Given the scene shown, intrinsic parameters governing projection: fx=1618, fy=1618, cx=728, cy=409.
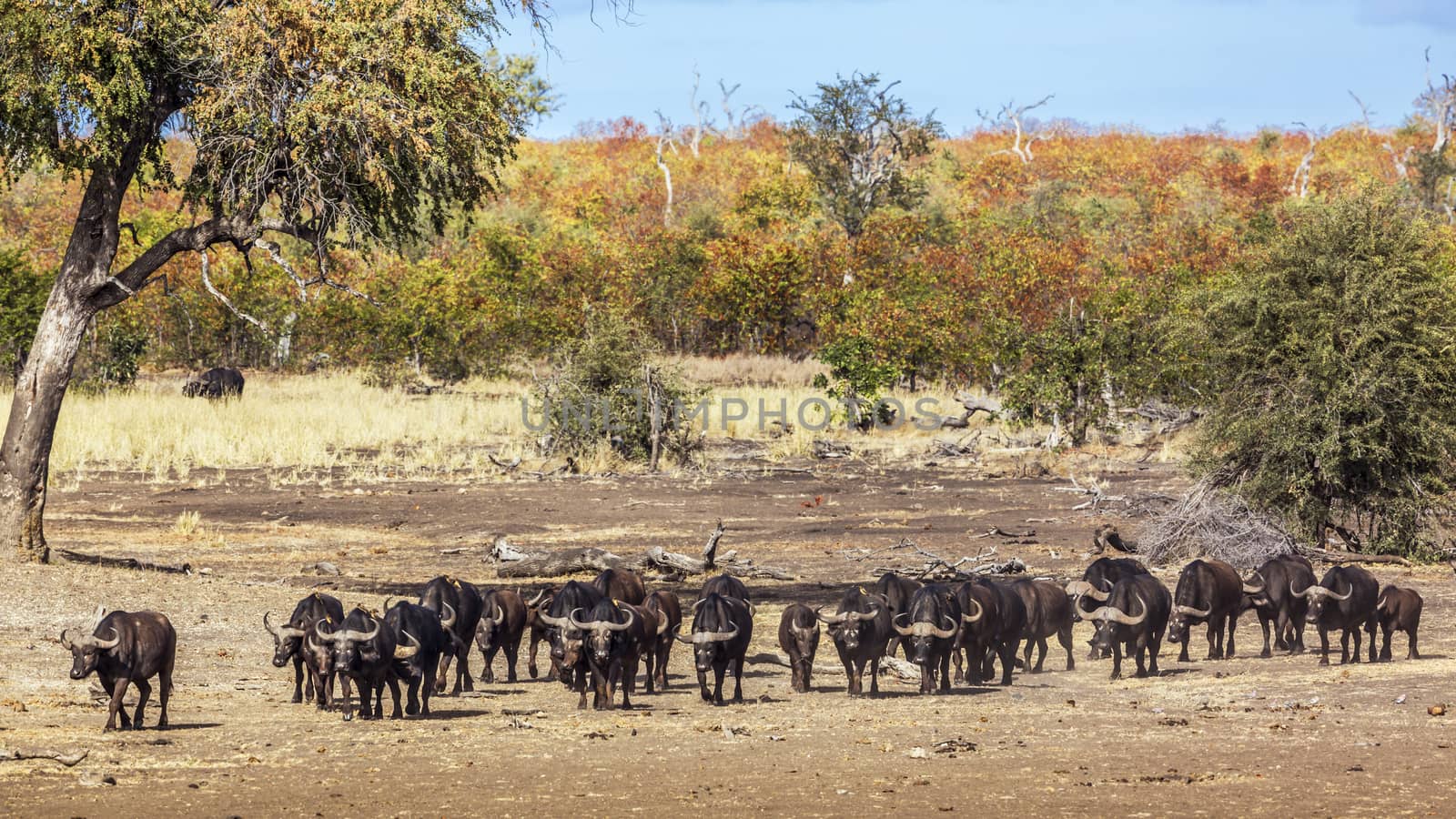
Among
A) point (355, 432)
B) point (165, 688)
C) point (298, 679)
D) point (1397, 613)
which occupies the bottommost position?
point (298, 679)

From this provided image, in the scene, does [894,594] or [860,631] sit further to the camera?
[894,594]

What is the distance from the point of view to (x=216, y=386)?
38.7m

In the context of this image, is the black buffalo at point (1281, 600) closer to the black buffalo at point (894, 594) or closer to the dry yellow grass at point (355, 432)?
the black buffalo at point (894, 594)

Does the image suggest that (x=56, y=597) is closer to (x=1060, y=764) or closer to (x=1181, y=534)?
(x=1060, y=764)

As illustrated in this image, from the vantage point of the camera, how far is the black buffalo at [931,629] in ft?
40.5

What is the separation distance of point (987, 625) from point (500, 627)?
12.9 ft

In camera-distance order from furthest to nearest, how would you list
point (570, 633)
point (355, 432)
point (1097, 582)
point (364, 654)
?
point (355, 432) < point (1097, 582) < point (570, 633) < point (364, 654)

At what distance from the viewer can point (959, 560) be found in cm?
1895

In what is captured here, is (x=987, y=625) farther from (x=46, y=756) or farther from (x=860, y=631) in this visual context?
(x=46, y=756)

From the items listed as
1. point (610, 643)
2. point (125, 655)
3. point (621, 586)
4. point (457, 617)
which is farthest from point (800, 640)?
point (125, 655)

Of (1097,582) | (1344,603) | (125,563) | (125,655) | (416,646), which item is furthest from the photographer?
(125,563)

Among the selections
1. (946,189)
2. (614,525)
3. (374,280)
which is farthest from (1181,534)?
(946,189)

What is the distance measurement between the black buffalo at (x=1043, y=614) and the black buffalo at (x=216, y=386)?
91.9 ft

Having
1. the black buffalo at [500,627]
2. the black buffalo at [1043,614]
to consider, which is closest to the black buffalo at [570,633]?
the black buffalo at [500,627]
